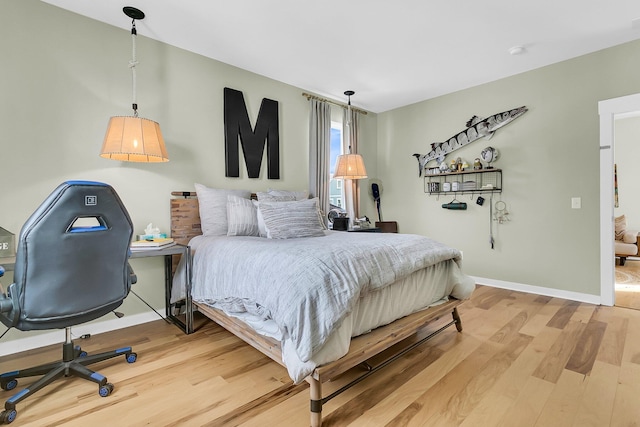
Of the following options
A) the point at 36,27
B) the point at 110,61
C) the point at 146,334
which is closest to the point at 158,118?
the point at 110,61

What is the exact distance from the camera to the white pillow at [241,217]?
287 cm

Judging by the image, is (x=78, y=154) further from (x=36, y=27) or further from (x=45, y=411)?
(x=45, y=411)

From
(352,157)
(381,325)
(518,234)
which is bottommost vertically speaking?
(381,325)

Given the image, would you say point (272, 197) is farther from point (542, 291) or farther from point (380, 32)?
point (542, 291)

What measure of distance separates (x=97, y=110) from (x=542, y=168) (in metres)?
4.59

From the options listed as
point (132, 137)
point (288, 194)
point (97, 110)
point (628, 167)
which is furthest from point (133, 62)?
point (628, 167)

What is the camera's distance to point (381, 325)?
75.9 inches

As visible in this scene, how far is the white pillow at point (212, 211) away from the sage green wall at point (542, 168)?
10.1ft

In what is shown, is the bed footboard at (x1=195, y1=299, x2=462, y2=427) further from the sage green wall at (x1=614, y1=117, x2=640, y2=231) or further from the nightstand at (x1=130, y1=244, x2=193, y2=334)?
the sage green wall at (x1=614, y1=117, x2=640, y2=231)

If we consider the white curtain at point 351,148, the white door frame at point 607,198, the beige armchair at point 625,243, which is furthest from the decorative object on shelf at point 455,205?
the beige armchair at point 625,243

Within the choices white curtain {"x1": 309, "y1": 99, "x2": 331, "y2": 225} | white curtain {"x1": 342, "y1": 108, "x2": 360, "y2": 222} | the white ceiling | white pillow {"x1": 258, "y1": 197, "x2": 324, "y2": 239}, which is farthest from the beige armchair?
white pillow {"x1": 258, "y1": 197, "x2": 324, "y2": 239}

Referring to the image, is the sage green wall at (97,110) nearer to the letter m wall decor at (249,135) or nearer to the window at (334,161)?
the letter m wall decor at (249,135)

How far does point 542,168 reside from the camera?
364 cm

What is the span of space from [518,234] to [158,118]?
4.23 meters
